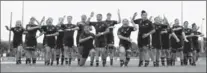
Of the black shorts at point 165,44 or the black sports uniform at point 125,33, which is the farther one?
the black shorts at point 165,44

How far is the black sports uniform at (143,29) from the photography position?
1446cm

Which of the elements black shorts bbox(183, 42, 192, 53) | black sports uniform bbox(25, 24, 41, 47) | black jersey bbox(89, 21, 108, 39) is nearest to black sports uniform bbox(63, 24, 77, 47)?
black sports uniform bbox(25, 24, 41, 47)

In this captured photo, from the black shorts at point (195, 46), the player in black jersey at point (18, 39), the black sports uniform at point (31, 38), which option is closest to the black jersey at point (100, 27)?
the black sports uniform at point (31, 38)

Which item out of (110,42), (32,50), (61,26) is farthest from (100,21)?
(32,50)

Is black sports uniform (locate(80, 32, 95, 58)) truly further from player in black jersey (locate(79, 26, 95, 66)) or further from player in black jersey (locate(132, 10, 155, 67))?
player in black jersey (locate(132, 10, 155, 67))

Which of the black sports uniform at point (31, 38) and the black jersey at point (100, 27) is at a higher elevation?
the black jersey at point (100, 27)

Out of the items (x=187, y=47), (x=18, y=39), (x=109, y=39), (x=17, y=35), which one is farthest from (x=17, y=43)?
(x=187, y=47)

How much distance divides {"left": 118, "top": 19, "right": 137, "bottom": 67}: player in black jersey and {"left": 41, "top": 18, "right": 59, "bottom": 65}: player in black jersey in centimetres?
277

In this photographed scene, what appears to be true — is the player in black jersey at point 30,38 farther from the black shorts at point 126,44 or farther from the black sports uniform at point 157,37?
the black sports uniform at point 157,37

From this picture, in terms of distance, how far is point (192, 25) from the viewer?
17.5 metres

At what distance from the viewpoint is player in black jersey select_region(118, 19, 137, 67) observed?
47.1 ft

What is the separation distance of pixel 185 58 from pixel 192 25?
1.37 m

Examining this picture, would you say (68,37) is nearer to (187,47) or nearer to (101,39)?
(101,39)

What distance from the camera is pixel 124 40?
47.4 ft
